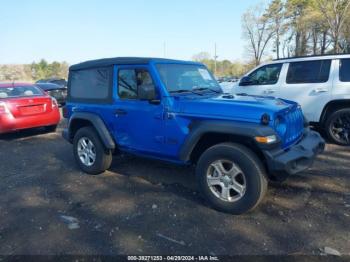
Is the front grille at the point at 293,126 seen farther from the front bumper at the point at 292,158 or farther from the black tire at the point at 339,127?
the black tire at the point at 339,127

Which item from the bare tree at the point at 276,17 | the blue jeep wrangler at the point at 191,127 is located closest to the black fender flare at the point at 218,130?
the blue jeep wrangler at the point at 191,127

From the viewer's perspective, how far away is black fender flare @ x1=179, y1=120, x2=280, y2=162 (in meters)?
3.33

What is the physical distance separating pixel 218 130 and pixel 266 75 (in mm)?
4478

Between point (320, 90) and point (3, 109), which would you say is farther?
point (3, 109)

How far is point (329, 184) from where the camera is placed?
4.43 m

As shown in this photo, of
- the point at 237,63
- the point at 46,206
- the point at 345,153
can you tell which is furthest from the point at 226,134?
the point at 237,63

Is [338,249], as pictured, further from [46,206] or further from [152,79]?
[46,206]

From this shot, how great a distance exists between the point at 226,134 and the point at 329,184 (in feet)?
6.38

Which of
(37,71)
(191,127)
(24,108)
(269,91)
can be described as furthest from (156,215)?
(37,71)

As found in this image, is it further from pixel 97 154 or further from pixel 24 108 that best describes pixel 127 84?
pixel 24 108

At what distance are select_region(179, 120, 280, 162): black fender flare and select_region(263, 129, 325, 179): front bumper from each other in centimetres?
16

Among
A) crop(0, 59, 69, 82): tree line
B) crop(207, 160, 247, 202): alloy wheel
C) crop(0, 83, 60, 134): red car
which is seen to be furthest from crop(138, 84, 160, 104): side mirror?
crop(0, 59, 69, 82): tree line

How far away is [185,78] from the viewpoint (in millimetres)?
4504

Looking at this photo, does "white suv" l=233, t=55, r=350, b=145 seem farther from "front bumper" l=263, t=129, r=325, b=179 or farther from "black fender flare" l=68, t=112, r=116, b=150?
"black fender flare" l=68, t=112, r=116, b=150
